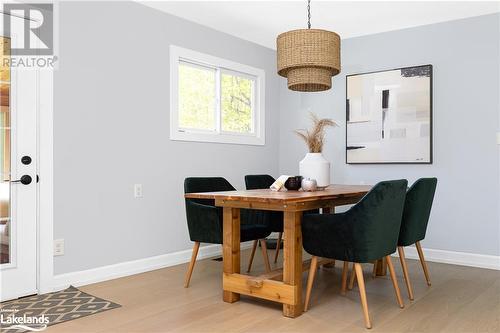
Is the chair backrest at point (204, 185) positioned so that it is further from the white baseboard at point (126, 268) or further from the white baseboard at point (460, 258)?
the white baseboard at point (460, 258)

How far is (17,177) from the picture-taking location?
10.3 ft

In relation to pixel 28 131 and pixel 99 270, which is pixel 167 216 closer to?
pixel 99 270

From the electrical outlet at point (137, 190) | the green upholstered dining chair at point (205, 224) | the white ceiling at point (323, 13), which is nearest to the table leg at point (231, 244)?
the green upholstered dining chair at point (205, 224)

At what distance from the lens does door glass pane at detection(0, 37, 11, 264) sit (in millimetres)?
3092

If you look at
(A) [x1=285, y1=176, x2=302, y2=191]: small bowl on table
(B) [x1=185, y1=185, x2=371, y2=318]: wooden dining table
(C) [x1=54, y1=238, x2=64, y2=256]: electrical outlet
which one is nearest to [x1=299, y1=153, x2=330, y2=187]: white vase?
(A) [x1=285, y1=176, x2=302, y2=191]: small bowl on table

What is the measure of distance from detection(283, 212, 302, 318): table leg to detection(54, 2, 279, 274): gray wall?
173cm

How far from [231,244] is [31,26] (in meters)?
2.17

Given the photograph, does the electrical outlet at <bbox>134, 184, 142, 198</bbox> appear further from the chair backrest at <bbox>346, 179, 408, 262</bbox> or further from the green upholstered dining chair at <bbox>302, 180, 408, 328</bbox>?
the chair backrest at <bbox>346, 179, 408, 262</bbox>

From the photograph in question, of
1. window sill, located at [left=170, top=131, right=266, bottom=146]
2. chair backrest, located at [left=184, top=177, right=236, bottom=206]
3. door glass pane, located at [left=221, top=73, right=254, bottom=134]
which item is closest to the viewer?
chair backrest, located at [left=184, top=177, right=236, bottom=206]

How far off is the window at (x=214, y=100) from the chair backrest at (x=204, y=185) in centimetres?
74

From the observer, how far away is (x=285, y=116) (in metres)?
5.68

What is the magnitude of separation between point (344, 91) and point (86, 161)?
2.99 m

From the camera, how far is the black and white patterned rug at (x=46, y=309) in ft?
8.51

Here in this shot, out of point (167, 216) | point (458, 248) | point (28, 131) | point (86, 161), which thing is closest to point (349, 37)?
point (458, 248)
